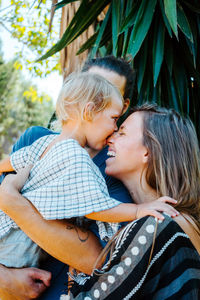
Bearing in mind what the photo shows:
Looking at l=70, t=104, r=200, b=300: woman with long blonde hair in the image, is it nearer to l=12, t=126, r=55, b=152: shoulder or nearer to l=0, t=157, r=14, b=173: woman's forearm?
l=12, t=126, r=55, b=152: shoulder

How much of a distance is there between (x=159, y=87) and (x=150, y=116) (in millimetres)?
1356

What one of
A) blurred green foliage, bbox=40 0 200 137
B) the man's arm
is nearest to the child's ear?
the man's arm

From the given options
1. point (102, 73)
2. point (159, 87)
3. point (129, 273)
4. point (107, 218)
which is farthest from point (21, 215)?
point (159, 87)

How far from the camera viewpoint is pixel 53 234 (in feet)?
5.37

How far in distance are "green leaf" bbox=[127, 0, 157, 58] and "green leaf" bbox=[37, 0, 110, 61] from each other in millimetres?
665

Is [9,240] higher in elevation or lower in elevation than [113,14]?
lower

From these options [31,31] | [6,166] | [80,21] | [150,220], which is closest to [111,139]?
[6,166]

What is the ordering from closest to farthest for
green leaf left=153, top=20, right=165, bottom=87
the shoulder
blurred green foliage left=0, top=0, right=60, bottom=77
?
the shoulder < green leaf left=153, top=20, right=165, bottom=87 < blurred green foliage left=0, top=0, right=60, bottom=77

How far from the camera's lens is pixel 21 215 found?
1656mm

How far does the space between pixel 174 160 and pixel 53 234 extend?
0.67 meters

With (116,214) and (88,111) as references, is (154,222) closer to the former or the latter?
(116,214)

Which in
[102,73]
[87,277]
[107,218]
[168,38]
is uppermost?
[168,38]

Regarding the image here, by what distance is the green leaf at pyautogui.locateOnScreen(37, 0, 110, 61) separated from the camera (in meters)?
3.66

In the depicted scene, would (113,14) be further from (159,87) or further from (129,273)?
(129,273)
